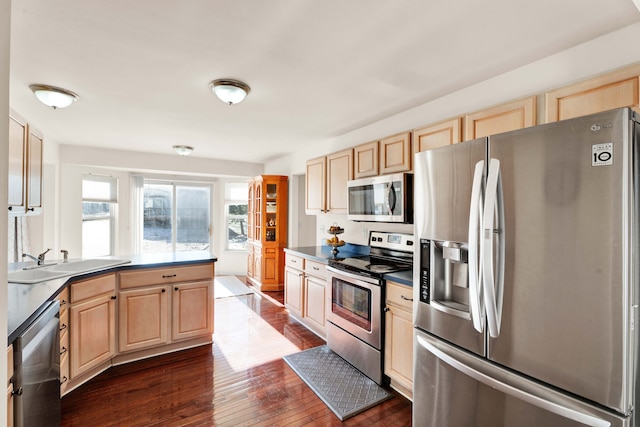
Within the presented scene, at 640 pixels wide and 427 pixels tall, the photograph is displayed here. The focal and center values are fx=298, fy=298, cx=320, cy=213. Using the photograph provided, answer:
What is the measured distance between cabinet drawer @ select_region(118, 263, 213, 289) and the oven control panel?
174 centimetres

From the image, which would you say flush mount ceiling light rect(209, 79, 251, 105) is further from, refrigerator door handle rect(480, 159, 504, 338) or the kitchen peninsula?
refrigerator door handle rect(480, 159, 504, 338)

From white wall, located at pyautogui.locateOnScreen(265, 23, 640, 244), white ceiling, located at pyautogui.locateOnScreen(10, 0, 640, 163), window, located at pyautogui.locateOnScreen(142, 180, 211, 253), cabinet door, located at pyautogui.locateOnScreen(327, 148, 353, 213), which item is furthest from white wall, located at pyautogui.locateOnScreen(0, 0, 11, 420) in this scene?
window, located at pyautogui.locateOnScreen(142, 180, 211, 253)

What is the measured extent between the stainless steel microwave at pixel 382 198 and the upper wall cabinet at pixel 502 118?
2.05 feet

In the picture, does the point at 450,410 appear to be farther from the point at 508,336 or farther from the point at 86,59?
the point at 86,59

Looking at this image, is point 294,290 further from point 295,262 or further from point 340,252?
point 340,252

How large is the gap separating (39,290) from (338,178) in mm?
2671

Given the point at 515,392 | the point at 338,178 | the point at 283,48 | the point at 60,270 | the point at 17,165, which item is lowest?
the point at 515,392

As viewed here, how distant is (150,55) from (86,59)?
0.44 meters

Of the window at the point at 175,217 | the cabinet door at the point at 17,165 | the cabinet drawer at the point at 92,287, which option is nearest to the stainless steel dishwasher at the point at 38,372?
the cabinet drawer at the point at 92,287

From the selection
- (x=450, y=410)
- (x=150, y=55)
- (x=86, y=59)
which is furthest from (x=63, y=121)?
(x=450, y=410)

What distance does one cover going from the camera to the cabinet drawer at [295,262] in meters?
3.52

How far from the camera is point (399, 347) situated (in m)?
2.19

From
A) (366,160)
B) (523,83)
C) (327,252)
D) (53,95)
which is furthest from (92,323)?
(523,83)

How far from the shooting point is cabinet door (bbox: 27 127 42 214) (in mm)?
2236
